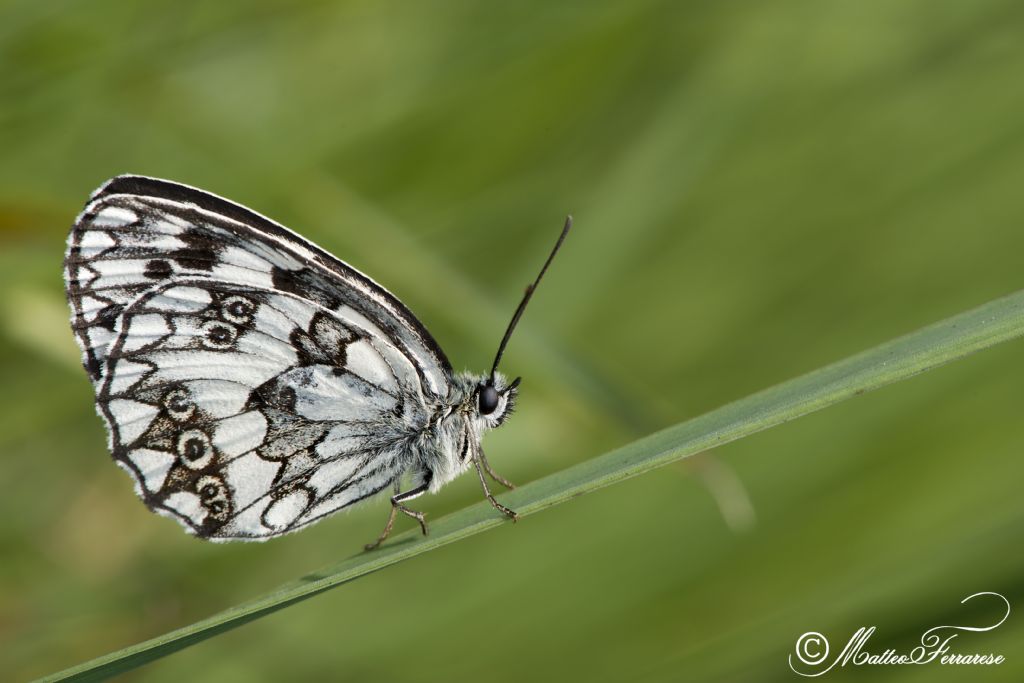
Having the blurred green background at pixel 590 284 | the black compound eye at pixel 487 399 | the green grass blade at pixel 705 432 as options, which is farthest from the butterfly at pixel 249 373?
the green grass blade at pixel 705 432

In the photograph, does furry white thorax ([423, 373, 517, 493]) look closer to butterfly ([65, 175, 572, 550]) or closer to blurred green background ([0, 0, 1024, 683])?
butterfly ([65, 175, 572, 550])

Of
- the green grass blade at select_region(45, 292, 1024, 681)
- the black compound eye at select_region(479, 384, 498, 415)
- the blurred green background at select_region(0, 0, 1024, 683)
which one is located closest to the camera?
the green grass blade at select_region(45, 292, 1024, 681)

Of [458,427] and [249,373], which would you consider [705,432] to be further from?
[249,373]

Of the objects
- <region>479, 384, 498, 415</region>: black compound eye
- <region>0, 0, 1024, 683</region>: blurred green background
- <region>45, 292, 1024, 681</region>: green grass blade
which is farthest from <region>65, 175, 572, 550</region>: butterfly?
<region>45, 292, 1024, 681</region>: green grass blade

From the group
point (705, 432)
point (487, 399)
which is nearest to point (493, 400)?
point (487, 399)

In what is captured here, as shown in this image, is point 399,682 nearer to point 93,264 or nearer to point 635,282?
point 93,264

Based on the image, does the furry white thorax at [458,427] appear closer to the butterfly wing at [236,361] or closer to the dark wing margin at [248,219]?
the butterfly wing at [236,361]

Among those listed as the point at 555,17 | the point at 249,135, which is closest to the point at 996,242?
the point at 555,17

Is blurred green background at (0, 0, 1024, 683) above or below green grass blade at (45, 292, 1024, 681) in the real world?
above
